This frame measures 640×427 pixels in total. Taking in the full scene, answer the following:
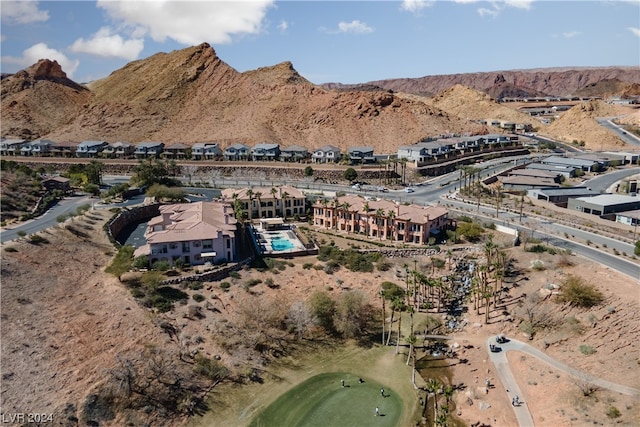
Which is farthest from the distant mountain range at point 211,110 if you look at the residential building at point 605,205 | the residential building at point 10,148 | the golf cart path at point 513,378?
the golf cart path at point 513,378

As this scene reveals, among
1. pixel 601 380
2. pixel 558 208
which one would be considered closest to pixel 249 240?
pixel 601 380

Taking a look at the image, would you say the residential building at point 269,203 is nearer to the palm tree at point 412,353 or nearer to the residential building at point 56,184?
the residential building at point 56,184

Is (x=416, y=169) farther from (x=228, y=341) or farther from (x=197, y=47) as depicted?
(x=197, y=47)

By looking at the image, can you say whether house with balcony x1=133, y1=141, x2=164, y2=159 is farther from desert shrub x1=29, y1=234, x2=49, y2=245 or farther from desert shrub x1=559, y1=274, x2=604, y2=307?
desert shrub x1=559, y1=274, x2=604, y2=307

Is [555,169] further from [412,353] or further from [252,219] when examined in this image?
[412,353]

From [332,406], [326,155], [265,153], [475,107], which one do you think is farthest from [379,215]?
[475,107]

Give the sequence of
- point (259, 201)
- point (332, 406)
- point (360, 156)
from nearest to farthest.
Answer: point (332, 406) → point (259, 201) → point (360, 156)

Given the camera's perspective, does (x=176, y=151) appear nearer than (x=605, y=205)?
No
